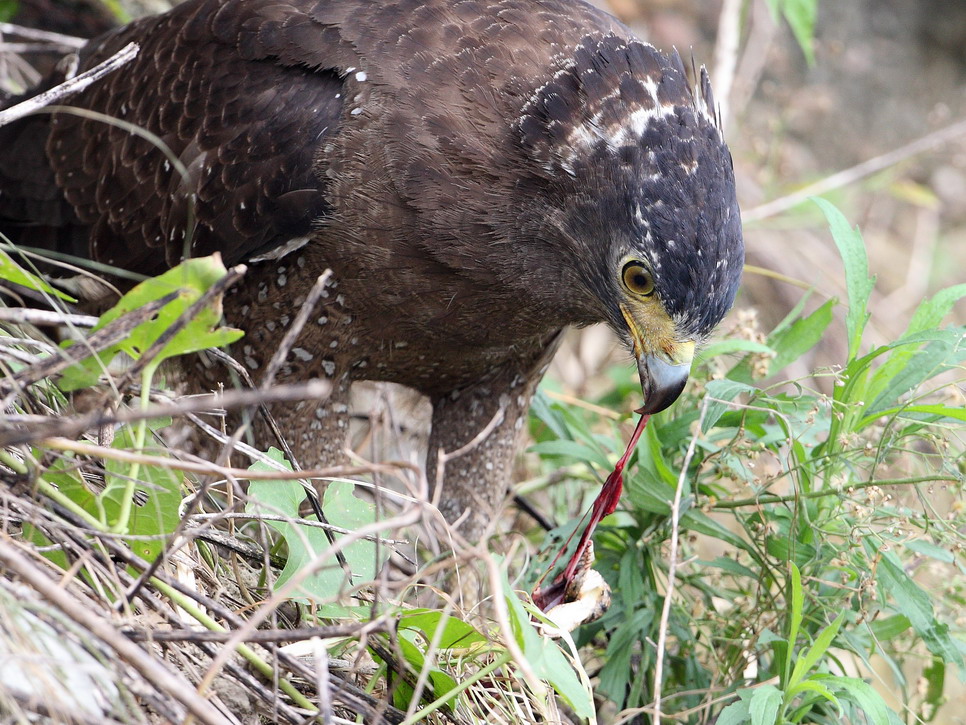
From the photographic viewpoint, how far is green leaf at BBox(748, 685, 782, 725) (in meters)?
2.45

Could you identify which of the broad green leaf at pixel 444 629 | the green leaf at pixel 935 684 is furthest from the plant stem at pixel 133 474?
the green leaf at pixel 935 684

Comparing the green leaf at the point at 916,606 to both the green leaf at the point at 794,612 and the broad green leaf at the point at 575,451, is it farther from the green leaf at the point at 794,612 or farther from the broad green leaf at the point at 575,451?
the broad green leaf at the point at 575,451

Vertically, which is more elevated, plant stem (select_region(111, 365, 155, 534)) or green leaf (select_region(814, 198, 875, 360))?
green leaf (select_region(814, 198, 875, 360))

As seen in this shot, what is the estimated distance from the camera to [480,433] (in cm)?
374

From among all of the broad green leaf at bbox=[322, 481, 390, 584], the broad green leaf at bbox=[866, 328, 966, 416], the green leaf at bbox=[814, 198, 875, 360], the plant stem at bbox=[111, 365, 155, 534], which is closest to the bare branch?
the plant stem at bbox=[111, 365, 155, 534]

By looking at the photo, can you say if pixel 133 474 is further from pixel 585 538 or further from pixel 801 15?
pixel 801 15

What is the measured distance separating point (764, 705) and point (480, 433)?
1547 mm

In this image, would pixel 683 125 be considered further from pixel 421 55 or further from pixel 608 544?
pixel 608 544

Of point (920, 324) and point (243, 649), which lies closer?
point (243, 649)

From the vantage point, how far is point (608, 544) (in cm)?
322

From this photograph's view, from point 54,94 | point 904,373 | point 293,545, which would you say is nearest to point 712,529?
point 904,373

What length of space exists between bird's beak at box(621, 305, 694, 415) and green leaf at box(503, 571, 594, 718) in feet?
2.50

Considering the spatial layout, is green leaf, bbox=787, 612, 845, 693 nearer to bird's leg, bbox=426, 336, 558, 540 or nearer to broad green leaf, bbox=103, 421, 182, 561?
bird's leg, bbox=426, 336, 558, 540

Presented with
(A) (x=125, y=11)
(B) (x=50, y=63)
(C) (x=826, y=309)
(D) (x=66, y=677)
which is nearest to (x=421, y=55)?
(C) (x=826, y=309)
